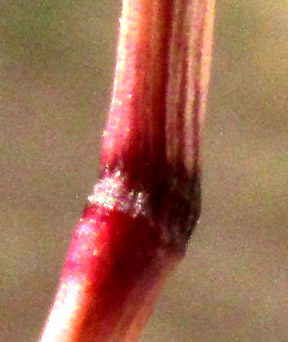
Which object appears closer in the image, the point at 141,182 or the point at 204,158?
the point at 141,182

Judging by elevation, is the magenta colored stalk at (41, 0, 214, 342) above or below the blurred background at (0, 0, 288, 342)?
below

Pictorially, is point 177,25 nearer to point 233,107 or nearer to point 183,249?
point 183,249

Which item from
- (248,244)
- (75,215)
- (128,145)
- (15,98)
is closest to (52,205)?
(75,215)

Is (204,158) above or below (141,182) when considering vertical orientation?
above

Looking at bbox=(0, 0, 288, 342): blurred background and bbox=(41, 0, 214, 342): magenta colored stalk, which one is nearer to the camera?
bbox=(41, 0, 214, 342): magenta colored stalk
